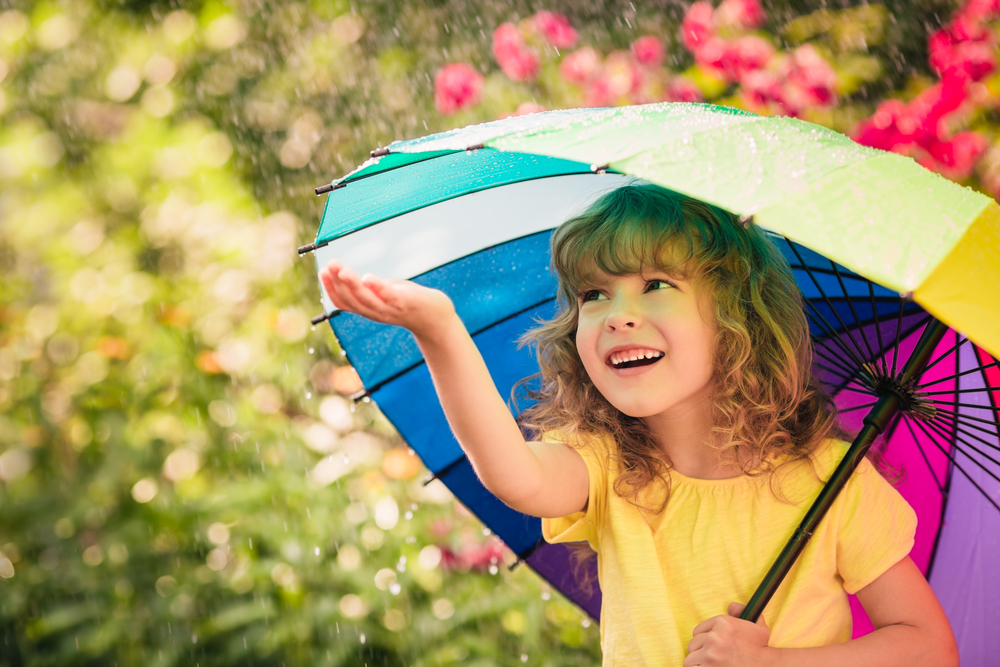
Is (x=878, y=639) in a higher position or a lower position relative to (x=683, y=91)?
lower

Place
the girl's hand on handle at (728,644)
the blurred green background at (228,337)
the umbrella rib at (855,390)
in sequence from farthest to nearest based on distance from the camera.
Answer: the blurred green background at (228,337)
the umbrella rib at (855,390)
the girl's hand on handle at (728,644)

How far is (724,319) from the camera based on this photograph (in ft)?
5.00

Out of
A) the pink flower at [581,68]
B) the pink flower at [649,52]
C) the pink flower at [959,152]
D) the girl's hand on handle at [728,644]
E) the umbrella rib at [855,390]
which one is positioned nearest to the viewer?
the girl's hand on handle at [728,644]

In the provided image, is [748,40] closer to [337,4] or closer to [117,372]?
[337,4]

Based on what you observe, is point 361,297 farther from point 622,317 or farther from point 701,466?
point 701,466

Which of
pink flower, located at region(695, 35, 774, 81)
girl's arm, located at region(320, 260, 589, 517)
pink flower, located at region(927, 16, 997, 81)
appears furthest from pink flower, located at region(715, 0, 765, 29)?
girl's arm, located at region(320, 260, 589, 517)

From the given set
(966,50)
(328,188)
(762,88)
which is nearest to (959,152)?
(966,50)

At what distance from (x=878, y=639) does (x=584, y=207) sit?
0.96 metres

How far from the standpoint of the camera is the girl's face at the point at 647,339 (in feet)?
4.79

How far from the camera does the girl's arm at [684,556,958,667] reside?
1353mm

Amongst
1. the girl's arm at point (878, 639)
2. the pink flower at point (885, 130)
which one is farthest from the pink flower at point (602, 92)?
the girl's arm at point (878, 639)

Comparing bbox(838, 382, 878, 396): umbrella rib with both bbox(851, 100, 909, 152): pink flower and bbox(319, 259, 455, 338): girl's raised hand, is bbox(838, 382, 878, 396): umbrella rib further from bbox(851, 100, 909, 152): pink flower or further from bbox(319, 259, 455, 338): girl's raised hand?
bbox(851, 100, 909, 152): pink flower

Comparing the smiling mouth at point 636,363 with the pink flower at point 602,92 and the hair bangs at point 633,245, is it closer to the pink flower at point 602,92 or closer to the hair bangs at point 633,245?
the hair bangs at point 633,245

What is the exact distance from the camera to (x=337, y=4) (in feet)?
13.7
